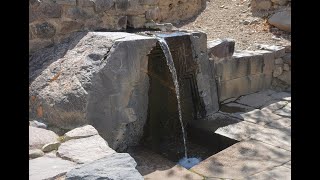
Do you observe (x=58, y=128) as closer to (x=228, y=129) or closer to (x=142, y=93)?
(x=142, y=93)

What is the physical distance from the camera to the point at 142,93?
11.5 ft

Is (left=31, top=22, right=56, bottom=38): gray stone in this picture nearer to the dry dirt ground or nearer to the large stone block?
the large stone block

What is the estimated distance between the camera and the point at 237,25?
6508mm

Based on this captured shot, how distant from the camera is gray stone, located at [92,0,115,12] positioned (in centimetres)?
363

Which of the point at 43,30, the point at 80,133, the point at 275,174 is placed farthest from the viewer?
the point at 43,30

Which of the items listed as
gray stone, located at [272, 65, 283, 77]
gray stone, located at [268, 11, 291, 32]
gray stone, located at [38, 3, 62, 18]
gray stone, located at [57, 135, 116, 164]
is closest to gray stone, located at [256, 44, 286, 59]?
gray stone, located at [272, 65, 283, 77]

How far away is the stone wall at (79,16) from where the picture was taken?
Result: 10.9ft

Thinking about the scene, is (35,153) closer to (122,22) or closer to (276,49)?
(122,22)

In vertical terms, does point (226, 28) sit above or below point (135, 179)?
above

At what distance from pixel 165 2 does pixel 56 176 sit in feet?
17.6

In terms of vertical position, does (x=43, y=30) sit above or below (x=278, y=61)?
above

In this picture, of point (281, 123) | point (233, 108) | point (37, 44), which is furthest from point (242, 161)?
point (37, 44)

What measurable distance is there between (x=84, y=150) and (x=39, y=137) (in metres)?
0.41
